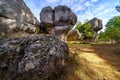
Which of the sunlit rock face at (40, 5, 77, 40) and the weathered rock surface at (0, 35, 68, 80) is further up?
the sunlit rock face at (40, 5, 77, 40)

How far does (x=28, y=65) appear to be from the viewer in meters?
3.38

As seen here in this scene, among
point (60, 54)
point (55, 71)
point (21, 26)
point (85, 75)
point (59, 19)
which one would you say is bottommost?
point (85, 75)

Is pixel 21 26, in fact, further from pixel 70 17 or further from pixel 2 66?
pixel 70 17

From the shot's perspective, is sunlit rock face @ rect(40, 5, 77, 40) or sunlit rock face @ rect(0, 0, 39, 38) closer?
sunlit rock face @ rect(0, 0, 39, 38)

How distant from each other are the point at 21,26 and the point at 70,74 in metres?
2.65

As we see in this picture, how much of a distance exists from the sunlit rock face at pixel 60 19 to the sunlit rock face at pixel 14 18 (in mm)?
10120

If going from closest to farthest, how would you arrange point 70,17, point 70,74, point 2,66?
point 2,66 < point 70,74 < point 70,17

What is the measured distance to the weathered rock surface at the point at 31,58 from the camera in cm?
335

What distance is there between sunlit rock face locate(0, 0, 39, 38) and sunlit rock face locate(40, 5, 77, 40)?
33.2 feet

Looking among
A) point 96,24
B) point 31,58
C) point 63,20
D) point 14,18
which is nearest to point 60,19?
point 63,20

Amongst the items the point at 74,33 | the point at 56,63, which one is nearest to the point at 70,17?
the point at 74,33

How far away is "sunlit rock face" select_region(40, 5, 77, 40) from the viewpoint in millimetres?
16938

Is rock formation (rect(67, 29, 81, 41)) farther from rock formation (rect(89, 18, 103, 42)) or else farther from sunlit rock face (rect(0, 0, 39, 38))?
sunlit rock face (rect(0, 0, 39, 38))

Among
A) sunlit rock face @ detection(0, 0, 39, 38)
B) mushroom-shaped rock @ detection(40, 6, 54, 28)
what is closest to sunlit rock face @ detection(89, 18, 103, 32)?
mushroom-shaped rock @ detection(40, 6, 54, 28)
